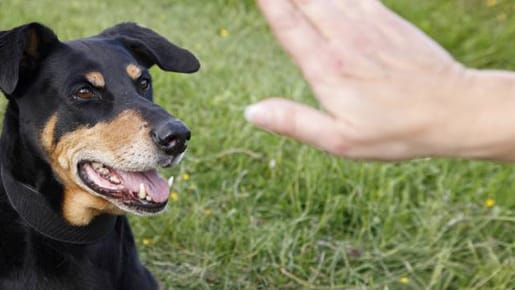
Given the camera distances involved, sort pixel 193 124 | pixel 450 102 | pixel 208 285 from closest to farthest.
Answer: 1. pixel 450 102
2. pixel 208 285
3. pixel 193 124

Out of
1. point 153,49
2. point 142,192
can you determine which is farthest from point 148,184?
point 153,49

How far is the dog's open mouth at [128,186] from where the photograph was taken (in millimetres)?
2529

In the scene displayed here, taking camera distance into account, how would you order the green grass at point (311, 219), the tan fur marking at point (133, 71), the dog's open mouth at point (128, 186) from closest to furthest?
1. the dog's open mouth at point (128, 186)
2. the tan fur marking at point (133, 71)
3. the green grass at point (311, 219)

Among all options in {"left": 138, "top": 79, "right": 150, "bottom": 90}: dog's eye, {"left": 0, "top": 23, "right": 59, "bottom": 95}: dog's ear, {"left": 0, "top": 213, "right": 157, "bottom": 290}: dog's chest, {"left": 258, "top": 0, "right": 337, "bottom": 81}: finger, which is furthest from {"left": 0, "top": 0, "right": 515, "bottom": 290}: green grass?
{"left": 258, "top": 0, "right": 337, "bottom": 81}: finger

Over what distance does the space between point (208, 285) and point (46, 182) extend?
1057 millimetres

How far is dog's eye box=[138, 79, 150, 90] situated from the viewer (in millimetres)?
2786

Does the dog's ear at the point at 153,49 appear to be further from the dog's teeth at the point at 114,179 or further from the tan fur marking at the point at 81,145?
the dog's teeth at the point at 114,179

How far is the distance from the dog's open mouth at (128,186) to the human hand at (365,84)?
1.32 m

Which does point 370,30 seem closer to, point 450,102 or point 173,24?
point 450,102

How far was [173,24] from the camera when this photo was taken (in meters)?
7.05

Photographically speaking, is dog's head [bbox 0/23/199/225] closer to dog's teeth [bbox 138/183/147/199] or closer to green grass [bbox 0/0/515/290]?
dog's teeth [bbox 138/183/147/199]

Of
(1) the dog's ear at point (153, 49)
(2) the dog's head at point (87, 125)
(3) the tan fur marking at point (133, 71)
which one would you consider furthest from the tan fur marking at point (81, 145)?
(1) the dog's ear at point (153, 49)

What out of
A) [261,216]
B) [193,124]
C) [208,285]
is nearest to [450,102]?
[208,285]

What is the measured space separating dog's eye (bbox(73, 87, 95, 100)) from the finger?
1.39m
